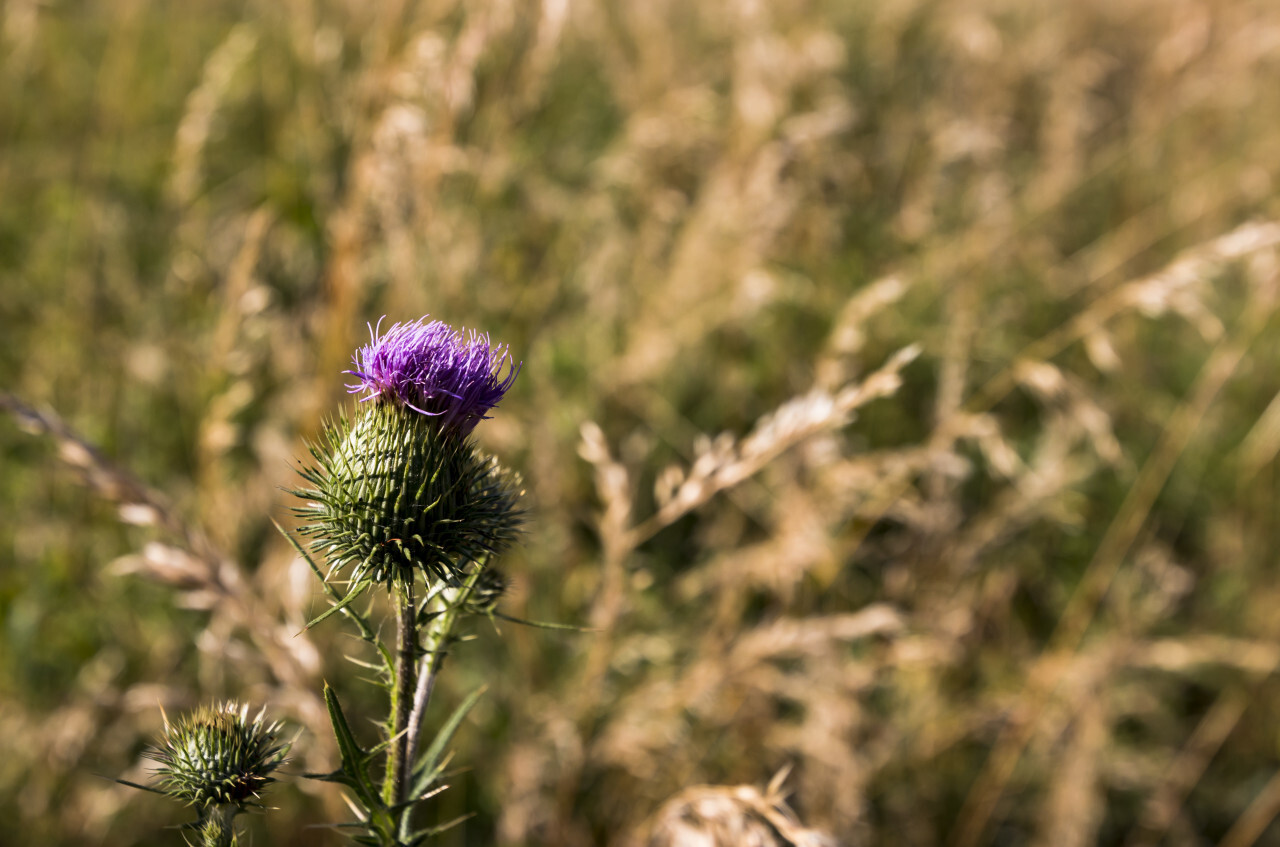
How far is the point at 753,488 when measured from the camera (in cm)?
382

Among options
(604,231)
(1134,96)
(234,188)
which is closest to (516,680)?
(604,231)

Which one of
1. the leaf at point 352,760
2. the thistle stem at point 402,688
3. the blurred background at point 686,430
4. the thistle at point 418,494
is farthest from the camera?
the blurred background at point 686,430

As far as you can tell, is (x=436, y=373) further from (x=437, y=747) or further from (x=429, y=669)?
(x=437, y=747)

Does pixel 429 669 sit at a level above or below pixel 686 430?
below

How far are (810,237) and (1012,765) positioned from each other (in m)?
2.68

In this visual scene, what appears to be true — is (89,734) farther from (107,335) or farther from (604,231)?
(604,231)

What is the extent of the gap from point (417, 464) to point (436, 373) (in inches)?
6.9

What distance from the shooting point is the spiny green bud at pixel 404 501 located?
1.51 m

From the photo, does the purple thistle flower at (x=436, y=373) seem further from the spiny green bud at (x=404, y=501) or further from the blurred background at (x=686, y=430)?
the blurred background at (x=686, y=430)

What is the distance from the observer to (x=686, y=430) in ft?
13.5

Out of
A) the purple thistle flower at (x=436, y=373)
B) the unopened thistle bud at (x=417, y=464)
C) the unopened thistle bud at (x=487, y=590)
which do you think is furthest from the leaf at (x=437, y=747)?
the purple thistle flower at (x=436, y=373)

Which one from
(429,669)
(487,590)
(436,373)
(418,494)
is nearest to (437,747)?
(429,669)

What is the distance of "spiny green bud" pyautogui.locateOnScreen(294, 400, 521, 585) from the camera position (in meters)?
1.51

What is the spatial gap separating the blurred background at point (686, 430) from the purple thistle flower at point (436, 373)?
703mm
